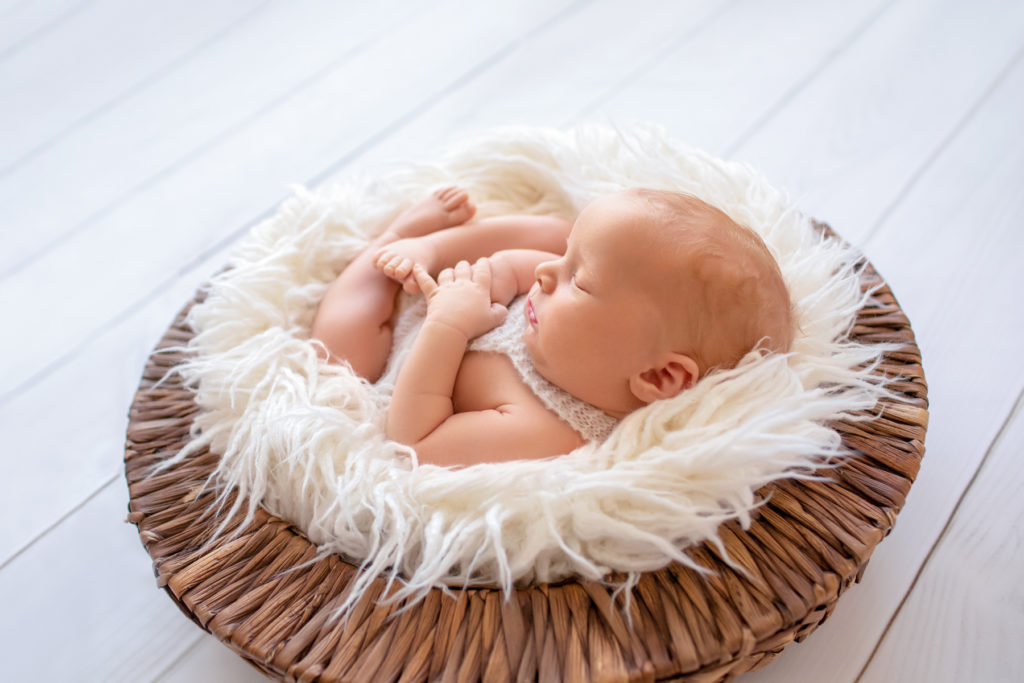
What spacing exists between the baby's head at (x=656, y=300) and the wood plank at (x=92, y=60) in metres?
1.28

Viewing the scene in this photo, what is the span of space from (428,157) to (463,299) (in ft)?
1.33

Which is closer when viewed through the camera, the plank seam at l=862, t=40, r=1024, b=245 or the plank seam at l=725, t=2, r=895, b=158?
the plank seam at l=862, t=40, r=1024, b=245

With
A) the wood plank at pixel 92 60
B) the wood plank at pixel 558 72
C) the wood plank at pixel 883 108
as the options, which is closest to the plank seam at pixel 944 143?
the wood plank at pixel 883 108

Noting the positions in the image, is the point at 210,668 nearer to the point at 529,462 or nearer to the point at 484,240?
the point at 529,462

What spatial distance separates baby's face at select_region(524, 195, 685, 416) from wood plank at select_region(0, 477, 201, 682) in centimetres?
58

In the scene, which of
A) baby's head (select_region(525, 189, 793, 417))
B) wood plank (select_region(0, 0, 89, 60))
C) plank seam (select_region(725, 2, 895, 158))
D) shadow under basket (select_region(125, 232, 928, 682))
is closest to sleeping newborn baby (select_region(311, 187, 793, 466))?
baby's head (select_region(525, 189, 793, 417))

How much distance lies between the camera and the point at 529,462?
35.3 inches

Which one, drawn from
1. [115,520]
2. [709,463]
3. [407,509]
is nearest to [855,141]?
[709,463]

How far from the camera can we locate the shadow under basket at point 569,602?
30.3 inches

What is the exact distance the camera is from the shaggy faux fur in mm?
830

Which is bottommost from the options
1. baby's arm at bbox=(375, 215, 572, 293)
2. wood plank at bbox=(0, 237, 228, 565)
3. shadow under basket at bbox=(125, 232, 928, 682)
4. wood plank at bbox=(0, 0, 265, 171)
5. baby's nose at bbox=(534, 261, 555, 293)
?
wood plank at bbox=(0, 237, 228, 565)

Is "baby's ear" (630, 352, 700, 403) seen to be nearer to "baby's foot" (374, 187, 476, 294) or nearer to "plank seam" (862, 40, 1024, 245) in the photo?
"baby's foot" (374, 187, 476, 294)

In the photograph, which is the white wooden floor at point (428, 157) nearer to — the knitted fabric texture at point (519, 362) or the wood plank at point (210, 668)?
the wood plank at point (210, 668)

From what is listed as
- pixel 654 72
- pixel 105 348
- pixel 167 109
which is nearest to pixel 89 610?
pixel 105 348
